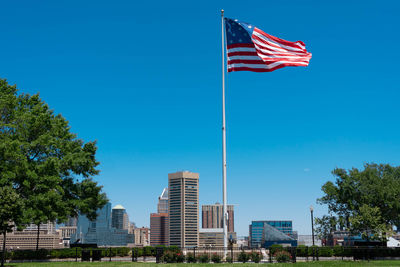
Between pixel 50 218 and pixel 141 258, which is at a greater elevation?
pixel 50 218

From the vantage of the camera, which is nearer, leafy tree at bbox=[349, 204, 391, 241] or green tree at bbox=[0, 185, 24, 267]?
green tree at bbox=[0, 185, 24, 267]

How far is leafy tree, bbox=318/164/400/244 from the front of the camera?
42825 millimetres

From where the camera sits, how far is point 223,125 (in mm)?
A: 27016

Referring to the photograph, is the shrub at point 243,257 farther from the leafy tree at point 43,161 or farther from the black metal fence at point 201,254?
the leafy tree at point 43,161

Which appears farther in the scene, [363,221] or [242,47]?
[363,221]

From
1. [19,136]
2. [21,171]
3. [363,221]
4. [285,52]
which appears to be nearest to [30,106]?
[19,136]

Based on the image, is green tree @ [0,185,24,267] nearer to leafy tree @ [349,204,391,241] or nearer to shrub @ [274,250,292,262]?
shrub @ [274,250,292,262]

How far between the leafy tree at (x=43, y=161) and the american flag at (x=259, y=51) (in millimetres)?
18227

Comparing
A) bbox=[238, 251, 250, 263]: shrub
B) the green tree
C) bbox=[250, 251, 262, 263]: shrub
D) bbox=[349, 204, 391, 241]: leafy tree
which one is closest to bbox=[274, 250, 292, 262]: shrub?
bbox=[250, 251, 262, 263]: shrub

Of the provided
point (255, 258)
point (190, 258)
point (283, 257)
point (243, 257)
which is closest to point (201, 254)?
point (190, 258)

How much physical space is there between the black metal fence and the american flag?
13552 millimetres

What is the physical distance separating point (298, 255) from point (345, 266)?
413 inches

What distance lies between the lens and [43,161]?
36.4 metres

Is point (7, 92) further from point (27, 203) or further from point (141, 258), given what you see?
point (141, 258)
